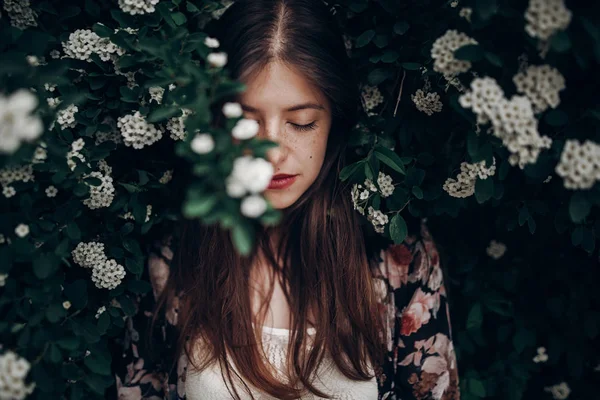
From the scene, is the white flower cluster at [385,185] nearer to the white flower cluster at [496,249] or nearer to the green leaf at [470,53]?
the green leaf at [470,53]

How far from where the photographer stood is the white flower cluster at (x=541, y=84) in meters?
1.22

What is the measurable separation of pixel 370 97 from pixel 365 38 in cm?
23

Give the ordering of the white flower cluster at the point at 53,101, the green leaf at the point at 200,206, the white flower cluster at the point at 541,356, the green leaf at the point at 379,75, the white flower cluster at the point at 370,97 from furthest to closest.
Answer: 1. the white flower cluster at the point at 541,356
2. the white flower cluster at the point at 370,97
3. the green leaf at the point at 379,75
4. the white flower cluster at the point at 53,101
5. the green leaf at the point at 200,206

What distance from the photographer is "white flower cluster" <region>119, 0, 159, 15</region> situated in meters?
1.48

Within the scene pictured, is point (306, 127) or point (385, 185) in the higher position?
point (306, 127)

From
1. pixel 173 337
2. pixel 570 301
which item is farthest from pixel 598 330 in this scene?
pixel 173 337

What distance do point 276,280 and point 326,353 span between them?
0.35 m

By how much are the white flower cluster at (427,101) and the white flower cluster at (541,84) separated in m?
0.42

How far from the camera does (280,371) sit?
1.81 metres

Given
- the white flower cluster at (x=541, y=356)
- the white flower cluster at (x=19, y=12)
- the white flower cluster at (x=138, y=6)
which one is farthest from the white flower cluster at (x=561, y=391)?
the white flower cluster at (x=19, y=12)

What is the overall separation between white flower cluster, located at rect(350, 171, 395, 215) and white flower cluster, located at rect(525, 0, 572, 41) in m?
0.70

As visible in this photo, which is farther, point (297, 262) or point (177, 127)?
point (297, 262)

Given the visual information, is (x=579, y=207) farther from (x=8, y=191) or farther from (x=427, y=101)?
(x=8, y=191)

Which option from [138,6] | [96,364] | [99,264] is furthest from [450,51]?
[96,364]
